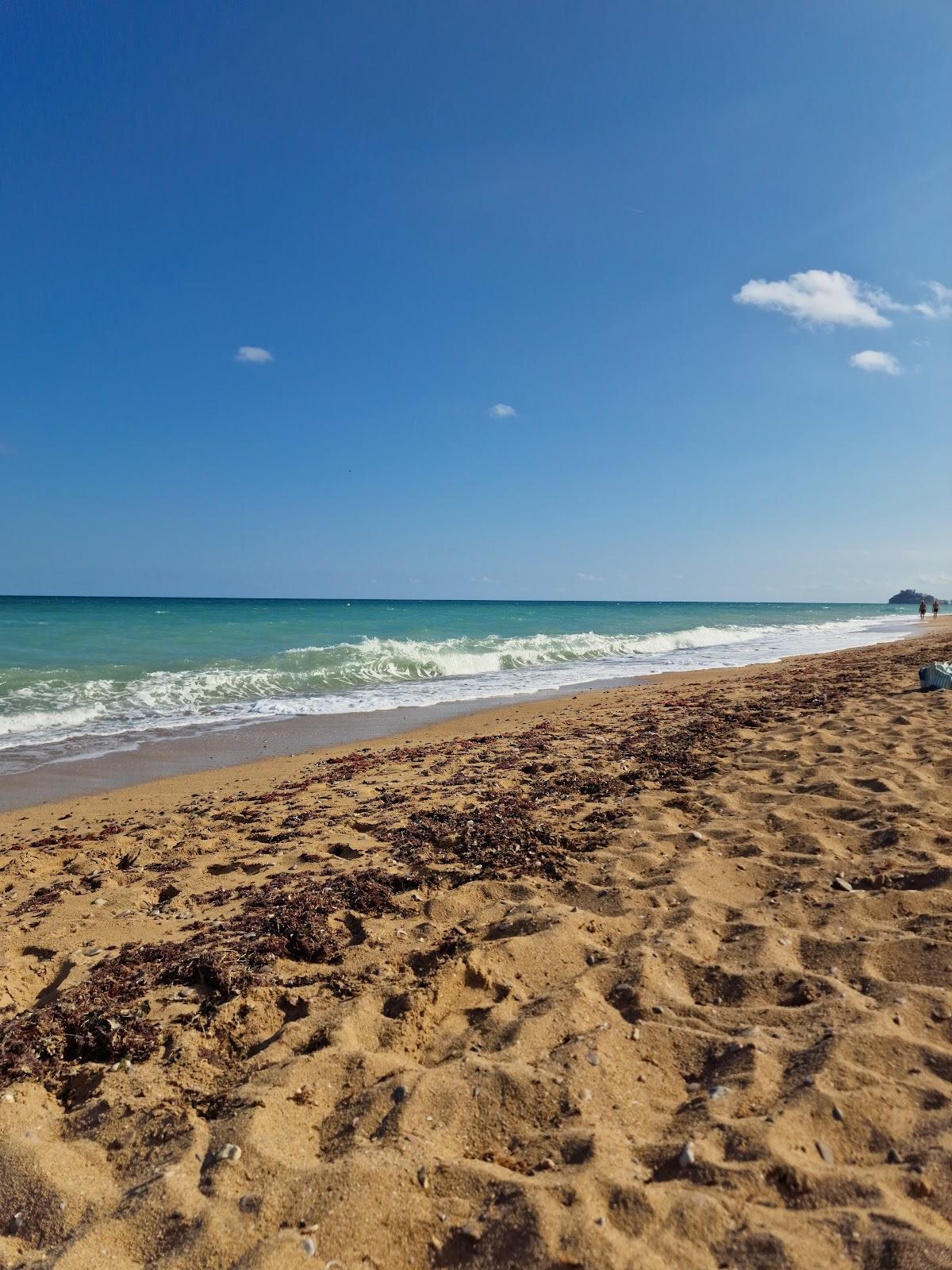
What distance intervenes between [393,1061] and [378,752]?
23.2 feet

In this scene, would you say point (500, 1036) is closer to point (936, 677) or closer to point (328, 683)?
point (936, 677)

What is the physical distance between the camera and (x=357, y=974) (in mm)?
3725

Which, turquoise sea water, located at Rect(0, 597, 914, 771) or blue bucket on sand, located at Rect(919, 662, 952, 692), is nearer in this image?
blue bucket on sand, located at Rect(919, 662, 952, 692)

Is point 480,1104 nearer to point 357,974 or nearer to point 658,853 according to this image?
point 357,974

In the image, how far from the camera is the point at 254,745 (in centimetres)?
1129

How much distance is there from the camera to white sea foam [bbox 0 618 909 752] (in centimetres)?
1330

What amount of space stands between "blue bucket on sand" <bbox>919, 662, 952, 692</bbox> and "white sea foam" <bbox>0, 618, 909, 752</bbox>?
8.13m

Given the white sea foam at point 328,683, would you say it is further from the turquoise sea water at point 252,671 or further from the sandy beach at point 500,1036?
the sandy beach at point 500,1036

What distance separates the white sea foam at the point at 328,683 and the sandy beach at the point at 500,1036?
24.8 ft

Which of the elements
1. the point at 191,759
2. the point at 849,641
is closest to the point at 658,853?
the point at 191,759

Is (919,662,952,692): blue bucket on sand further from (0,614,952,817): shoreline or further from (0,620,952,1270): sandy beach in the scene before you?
(0,614,952,817): shoreline

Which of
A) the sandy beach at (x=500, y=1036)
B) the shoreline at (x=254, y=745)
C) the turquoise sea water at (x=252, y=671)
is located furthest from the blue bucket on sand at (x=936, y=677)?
the turquoise sea water at (x=252, y=671)

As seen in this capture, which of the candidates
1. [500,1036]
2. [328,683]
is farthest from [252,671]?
[500,1036]

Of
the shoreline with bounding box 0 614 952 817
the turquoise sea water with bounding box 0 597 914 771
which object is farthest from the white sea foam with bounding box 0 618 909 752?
the shoreline with bounding box 0 614 952 817
